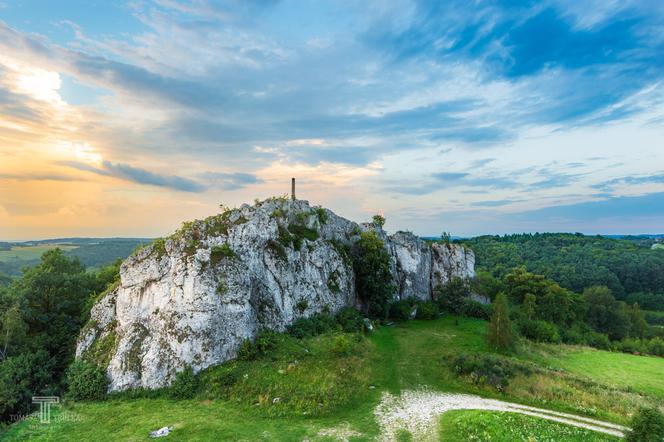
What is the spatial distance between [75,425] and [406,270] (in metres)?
38.3

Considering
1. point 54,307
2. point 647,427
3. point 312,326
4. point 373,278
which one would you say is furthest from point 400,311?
point 54,307

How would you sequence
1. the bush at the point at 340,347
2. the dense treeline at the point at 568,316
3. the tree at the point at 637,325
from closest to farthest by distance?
the bush at the point at 340,347, the dense treeline at the point at 568,316, the tree at the point at 637,325

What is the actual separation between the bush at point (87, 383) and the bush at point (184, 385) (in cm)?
493

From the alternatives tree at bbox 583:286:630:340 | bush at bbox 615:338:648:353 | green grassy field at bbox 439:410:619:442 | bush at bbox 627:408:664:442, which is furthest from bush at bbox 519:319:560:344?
bush at bbox 627:408:664:442

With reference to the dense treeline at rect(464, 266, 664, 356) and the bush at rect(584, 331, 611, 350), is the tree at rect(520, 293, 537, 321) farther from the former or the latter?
the bush at rect(584, 331, 611, 350)

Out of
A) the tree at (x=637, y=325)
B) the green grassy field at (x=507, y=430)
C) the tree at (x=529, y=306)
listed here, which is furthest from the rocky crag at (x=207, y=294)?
the tree at (x=637, y=325)

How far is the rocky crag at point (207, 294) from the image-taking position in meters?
23.9

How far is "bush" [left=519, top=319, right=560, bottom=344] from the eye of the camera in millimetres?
39062

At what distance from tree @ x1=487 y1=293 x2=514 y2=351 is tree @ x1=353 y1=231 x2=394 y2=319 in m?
12.6

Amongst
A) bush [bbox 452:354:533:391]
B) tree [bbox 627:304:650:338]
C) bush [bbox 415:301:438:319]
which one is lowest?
tree [bbox 627:304:650:338]

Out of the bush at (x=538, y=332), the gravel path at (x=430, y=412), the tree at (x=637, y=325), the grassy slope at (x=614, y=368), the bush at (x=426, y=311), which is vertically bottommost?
the tree at (x=637, y=325)

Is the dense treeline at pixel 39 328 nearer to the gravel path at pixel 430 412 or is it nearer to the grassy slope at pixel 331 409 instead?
the grassy slope at pixel 331 409

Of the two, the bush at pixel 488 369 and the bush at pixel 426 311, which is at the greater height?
the bush at pixel 426 311

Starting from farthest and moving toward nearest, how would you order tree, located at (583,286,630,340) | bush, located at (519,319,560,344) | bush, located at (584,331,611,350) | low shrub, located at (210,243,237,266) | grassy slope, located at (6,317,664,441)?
tree, located at (583,286,630,340), bush, located at (584,331,611,350), bush, located at (519,319,560,344), low shrub, located at (210,243,237,266), grassy slope, located at (6,317,664,441)
